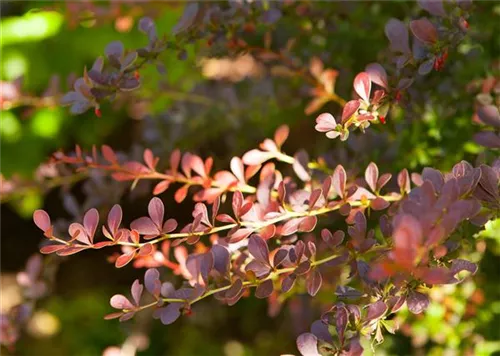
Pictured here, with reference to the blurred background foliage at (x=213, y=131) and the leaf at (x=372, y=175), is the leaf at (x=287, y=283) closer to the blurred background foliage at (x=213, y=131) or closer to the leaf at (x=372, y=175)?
the leaf at (x=372, y=175)

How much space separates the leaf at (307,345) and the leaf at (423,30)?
1.32 feet

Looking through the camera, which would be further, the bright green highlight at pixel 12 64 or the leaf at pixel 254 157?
the bright green highlight at pixel 12 64

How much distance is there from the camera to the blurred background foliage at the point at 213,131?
118cm

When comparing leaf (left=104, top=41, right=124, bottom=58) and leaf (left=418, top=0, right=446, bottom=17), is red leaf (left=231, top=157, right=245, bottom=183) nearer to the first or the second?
leaf (left=104, top=41, right=124, bottom=58)

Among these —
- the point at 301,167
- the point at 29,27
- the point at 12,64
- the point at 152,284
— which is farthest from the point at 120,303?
the point at 12,64

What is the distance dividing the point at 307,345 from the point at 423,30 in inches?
16.5

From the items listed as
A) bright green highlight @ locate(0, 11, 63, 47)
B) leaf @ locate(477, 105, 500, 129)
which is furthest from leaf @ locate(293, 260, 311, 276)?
bright green highlight @ locate(0, 11, 63, 47)

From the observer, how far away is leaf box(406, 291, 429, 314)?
71cm

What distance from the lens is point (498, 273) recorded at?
3.94ft

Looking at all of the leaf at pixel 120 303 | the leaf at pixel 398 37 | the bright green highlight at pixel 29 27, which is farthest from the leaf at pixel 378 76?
the bright green highlight at pixel 29 27

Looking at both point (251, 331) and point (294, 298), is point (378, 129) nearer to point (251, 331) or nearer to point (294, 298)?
point (294, 298)

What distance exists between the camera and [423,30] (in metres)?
0.82

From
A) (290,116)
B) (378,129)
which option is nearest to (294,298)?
(378,129)

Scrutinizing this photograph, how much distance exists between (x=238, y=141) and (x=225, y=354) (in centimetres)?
62
